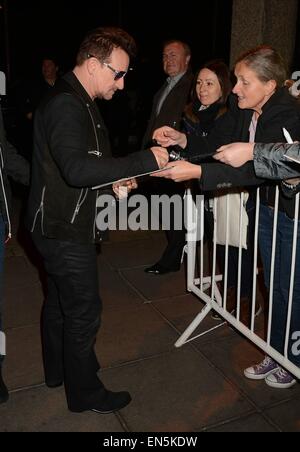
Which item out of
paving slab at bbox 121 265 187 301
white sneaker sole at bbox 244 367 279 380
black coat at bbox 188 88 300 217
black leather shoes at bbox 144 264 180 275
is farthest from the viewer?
black leather shoes at bbox 144 264 180 275

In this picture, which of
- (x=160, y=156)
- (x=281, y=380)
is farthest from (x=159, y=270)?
(x=160, y=156)

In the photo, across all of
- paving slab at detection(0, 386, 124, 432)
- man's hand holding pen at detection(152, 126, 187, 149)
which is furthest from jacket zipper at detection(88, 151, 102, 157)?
paving slab at detection(0, 386, 124, 432)

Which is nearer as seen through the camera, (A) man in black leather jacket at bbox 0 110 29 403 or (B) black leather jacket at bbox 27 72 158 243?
(B) black leather jacket at bbox 27 72 158 243

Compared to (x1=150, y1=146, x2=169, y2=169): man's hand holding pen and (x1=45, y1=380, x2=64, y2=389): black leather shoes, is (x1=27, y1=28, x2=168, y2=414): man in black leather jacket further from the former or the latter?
(x1=45, y1=380, x2=64, y2=389): black leather shoes

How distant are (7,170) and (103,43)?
3.49 ft

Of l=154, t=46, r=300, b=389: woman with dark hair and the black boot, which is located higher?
l=154, t=46, r=300, b=389: woman with dark hair

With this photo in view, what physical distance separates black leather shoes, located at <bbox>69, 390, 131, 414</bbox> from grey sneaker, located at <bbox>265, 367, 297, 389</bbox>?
98 centimetres

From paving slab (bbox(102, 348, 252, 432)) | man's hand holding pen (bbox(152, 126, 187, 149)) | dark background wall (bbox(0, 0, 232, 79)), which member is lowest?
paving slab (bbox(102, 348, 252, 432))

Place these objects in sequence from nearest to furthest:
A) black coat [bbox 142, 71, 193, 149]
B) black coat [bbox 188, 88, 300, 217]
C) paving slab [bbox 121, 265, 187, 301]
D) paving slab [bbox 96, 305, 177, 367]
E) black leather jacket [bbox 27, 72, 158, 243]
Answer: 1. black leather jacket [bbox 27, 72, 158, 243]
2. black coat [bbox 188, 88, 300, 217]
3. paving slab [bbox 96, 305, 177, 367]
4. paving slab [bbox 121, 265, 187, 301]
5. black coat [bbox 142, 71, 193, 149]

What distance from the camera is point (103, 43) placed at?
87.5 inches

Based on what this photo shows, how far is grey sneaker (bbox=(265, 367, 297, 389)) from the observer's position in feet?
9.88

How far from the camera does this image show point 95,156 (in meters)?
2.29

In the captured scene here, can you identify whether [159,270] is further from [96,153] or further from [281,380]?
[96,153]

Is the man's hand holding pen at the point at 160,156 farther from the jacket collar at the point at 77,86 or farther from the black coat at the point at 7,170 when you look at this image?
the black coat at the point at 7,170
